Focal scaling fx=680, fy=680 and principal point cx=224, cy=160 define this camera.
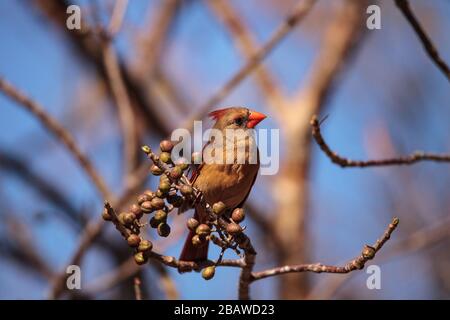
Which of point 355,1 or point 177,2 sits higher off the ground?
point 177,2

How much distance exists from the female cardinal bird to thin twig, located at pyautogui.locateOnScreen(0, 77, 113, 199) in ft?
3.71

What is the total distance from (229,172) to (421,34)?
102 cm

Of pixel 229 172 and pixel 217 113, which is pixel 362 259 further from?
pixel 217 113

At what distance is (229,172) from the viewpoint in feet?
10.1

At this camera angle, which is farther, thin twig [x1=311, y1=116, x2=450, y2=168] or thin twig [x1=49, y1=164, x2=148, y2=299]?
thin twig [x1=49, y1=164, x2=148, y2=299]

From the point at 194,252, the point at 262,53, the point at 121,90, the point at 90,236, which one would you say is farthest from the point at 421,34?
Result: the point at 121,90

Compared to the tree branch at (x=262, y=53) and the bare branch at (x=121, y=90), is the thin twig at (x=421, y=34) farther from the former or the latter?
the bare branch at (x=121, y=90)

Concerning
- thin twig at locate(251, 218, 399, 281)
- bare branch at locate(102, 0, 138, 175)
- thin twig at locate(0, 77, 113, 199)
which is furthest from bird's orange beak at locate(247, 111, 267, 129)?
bare branch at locate(102, 0, 138, 175)

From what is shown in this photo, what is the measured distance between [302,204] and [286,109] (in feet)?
3.13

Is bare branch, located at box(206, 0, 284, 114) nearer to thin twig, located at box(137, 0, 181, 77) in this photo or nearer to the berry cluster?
thin twig, located at box(137, 0, 181, 77)

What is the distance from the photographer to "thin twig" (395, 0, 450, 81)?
265cm

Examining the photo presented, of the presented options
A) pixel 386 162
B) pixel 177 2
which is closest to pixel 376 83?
pixel 177 2
